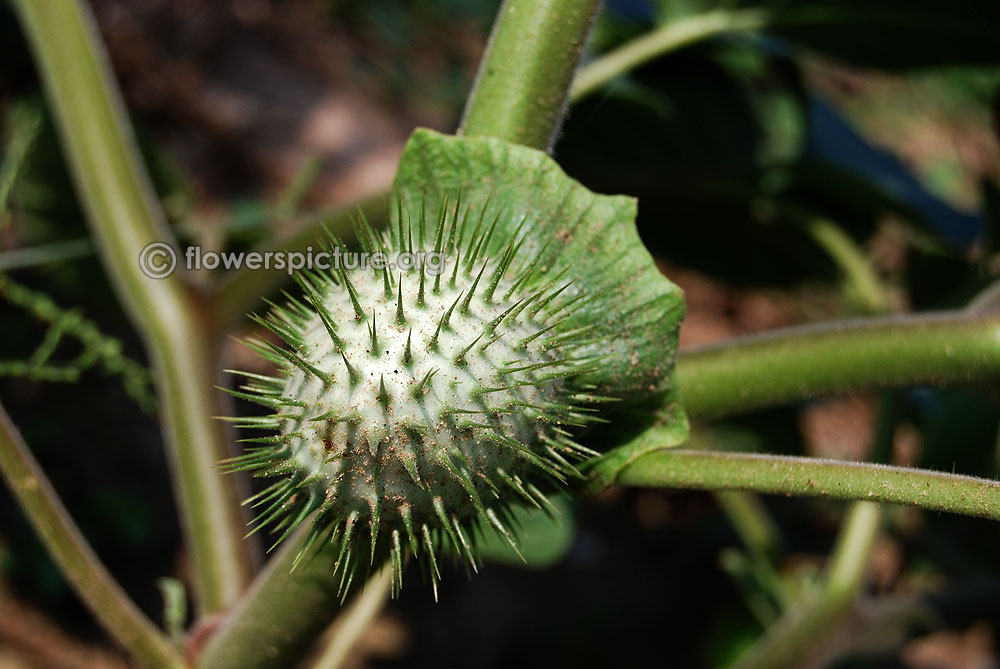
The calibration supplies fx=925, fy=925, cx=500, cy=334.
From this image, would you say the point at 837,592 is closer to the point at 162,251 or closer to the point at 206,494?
the point at 206,494

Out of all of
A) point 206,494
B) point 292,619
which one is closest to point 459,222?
point 292,619

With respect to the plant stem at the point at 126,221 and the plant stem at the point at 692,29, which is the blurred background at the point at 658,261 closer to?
the plant stem at the point at 692,29

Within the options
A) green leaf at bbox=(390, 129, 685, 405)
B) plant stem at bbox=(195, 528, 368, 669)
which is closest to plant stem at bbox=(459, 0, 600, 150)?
green leaf at bbox=(390, 129, 685, 405)

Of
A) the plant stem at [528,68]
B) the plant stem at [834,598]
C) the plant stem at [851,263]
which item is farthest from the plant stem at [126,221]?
the plant stem at [851,263]

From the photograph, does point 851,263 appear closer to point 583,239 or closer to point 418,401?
point 583,239

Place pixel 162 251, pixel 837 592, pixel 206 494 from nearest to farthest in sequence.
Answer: pixel 206 494, pixel 162 251, pixel 837 592
